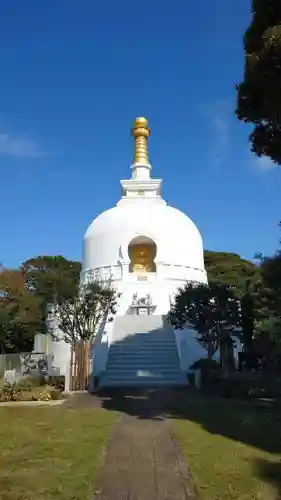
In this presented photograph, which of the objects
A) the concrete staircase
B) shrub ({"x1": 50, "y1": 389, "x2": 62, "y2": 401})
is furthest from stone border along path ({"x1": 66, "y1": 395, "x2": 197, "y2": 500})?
the concrete staircase

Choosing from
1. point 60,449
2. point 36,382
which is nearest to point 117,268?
point 36,382

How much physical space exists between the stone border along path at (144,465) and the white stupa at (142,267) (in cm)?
1119

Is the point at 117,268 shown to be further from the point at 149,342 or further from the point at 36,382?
the point at 36,382

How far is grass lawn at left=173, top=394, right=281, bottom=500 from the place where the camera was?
18.7 ft

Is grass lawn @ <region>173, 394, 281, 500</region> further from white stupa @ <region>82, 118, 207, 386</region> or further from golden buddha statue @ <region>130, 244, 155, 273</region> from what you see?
golden buddha statue @ <region>130, 244, 155, 273</region>

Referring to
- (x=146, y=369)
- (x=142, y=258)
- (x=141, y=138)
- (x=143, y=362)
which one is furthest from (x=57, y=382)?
(x=141, y=138)

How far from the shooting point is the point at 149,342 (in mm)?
22828

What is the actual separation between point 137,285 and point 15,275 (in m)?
15.6

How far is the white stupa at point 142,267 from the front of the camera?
2208 cm

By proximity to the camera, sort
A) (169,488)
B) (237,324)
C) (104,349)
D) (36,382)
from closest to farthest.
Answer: (169,488), (36,382), (237,324), (104,349)

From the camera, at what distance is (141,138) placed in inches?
1499

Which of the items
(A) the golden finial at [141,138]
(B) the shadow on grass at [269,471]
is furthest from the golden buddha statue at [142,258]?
(B) the shadow on grass at [269,471]

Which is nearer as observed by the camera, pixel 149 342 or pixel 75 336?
pixel 75 336

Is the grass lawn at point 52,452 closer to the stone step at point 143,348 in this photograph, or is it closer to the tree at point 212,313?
the tree at point 212,313
